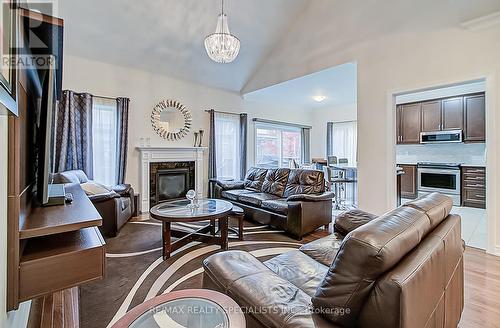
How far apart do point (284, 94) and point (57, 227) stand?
617cm

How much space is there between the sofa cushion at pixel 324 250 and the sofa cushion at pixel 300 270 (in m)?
0.06

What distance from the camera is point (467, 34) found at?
10.3ft

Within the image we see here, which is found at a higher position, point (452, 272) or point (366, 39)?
point (366, 39)

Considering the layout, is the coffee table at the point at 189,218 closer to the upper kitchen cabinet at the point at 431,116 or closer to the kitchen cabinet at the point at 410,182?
the kitchen cabinet at the point at 410,182

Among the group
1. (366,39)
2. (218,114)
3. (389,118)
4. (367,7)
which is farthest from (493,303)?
(218,114)

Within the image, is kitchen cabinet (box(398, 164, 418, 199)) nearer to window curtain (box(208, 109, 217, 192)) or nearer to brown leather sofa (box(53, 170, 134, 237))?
window curtain (box(208, 109, 217, 192))

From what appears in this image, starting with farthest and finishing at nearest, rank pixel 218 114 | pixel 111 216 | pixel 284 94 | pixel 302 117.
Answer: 1. pixel 302 117
2. pixel 284 94
3. pixel 218 114
4. pixel 111 216

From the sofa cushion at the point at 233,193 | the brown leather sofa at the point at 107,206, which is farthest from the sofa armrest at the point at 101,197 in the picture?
the sofa cushion at the point at 233,193

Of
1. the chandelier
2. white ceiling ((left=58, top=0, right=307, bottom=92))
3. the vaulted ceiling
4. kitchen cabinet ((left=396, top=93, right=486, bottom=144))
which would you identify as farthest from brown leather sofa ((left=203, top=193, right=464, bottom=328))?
kitchen cabinet ((left=396, top=93, right=486, bottom=144))

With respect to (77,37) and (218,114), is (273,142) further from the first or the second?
(77,37)

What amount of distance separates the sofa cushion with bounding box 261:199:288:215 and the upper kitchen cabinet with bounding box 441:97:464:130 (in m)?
4.64

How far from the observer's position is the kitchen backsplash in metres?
5.74

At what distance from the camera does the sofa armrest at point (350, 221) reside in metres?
2.29

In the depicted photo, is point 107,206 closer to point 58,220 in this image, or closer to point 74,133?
Answer: point 74,133
